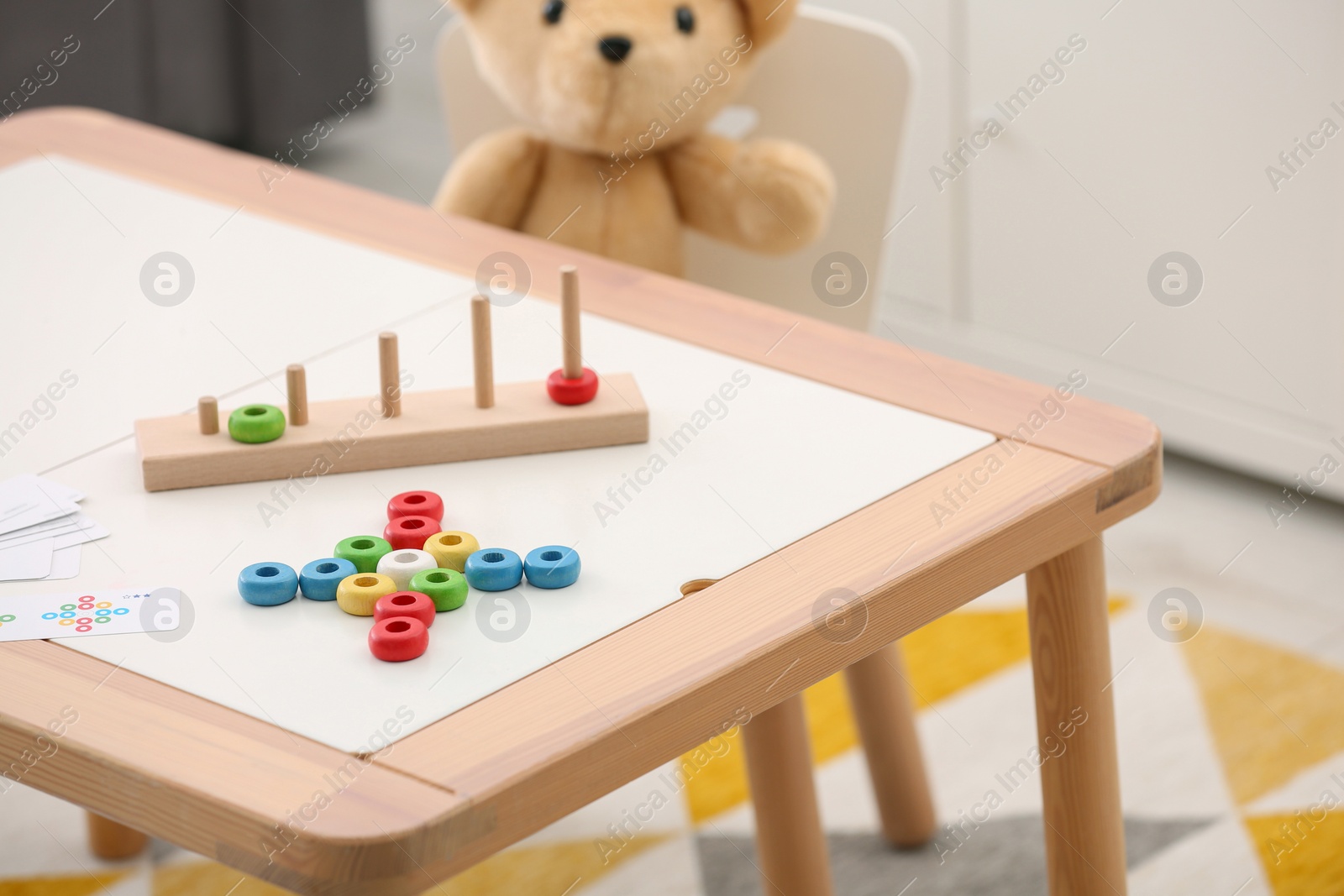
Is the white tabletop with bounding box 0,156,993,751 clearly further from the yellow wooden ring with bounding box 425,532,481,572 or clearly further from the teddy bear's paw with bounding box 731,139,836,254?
the teddy bear's paw with bounding box 731,139,836,254

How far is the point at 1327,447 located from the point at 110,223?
1.44 metres

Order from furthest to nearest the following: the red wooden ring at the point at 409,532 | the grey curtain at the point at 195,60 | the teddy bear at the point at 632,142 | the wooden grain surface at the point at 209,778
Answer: the grey curtain at the point at 195,60 < the teddy bear at the point at 632,142 < the red wooden ring at the point at 409,532 < the wooden grain surface at the point at 209,778

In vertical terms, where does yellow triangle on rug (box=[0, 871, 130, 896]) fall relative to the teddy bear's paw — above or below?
below

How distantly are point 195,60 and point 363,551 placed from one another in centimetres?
240

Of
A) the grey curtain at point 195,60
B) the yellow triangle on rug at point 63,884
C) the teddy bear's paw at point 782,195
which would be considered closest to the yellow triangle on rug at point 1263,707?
the teddy bear's paw at point 782,195

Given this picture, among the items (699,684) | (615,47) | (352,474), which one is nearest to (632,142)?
(615,47)

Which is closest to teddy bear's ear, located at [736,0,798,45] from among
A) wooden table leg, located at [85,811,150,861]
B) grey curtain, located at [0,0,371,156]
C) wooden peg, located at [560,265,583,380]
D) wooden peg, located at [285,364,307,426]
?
wooden peg, located at [560,265,583,380]

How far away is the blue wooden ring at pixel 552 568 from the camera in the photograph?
82 centimetres

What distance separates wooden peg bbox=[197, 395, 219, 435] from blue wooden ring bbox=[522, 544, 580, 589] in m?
0.24

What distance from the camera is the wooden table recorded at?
666 mm

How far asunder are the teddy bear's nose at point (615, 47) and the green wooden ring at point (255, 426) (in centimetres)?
65

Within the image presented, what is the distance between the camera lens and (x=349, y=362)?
1.10 metres

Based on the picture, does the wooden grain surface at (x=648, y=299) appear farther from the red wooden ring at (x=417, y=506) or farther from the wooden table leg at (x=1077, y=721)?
the red wooden ring at (x=417, y=506)

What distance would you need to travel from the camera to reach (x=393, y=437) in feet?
3.13
